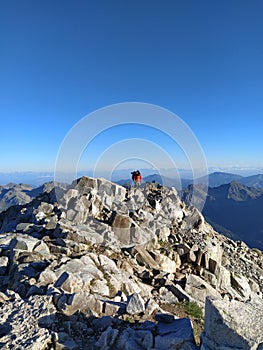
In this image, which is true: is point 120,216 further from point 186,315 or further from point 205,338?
point 205,338

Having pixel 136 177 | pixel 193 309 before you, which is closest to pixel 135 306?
pixel 193 309

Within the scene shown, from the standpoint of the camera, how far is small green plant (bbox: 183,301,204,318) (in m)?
13.5

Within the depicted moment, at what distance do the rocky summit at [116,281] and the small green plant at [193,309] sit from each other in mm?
90

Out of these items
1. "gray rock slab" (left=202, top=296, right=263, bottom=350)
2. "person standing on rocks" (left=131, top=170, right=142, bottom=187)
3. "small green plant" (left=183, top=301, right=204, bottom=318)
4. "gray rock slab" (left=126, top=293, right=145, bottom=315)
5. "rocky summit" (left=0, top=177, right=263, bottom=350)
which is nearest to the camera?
"gray rock slab" (left=202, top=296, right=263, bottom=350)

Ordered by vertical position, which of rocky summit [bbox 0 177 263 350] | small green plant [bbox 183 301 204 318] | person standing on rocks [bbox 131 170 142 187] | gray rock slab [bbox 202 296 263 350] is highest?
person standing on rocks [bbox 131 170 142 187]

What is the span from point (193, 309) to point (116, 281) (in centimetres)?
424

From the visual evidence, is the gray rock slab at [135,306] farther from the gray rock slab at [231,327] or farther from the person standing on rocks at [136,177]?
the person standing on rocks at [136,177]

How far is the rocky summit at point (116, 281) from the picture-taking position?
8.66 metres

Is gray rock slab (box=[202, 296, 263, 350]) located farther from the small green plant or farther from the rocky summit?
the small green plant

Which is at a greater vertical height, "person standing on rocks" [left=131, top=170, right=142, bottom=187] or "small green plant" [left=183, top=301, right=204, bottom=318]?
"person standing on rocks" [left=131, top=170, right=142, bottom=187]

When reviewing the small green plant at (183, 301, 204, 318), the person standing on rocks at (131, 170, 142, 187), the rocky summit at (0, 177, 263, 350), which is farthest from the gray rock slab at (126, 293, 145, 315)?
the person standing on rocks at (131, 170, 142, 187)

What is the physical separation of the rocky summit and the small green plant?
0.30ft

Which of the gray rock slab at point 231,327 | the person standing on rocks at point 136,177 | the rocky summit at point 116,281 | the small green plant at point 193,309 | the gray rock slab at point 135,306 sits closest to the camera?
the gray rock slab at point 231,327

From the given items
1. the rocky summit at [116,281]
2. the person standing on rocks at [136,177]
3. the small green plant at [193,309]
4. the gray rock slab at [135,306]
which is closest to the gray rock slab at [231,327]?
the rocky summit at [116,281]
